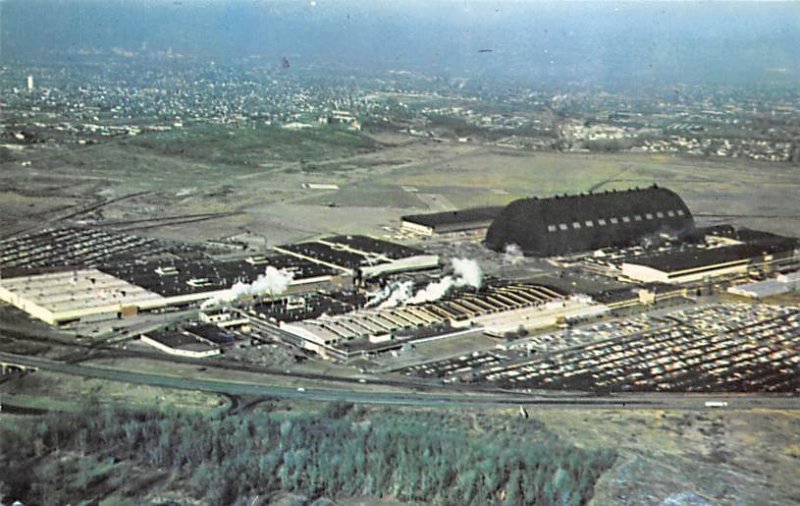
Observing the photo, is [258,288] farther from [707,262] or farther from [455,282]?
[707,262]

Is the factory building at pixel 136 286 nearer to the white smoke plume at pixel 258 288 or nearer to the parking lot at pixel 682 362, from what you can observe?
the white smoke plume at pixel 258 288

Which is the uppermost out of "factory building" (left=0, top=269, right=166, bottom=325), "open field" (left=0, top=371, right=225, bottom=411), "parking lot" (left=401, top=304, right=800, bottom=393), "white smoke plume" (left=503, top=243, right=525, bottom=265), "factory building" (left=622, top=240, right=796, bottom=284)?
"factory building" (left=622, top=240, right=796, bottom=284)

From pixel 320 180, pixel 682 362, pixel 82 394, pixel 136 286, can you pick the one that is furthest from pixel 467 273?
pixel 320 180

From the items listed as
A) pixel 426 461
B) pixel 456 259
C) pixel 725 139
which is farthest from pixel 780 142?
pixel 426 461

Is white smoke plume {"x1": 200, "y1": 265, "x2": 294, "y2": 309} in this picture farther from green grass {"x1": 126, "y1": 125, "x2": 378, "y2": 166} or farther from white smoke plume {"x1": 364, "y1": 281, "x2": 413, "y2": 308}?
green grass {"x1": 126, "y1": 125, "x2": 378, "y2": 166}

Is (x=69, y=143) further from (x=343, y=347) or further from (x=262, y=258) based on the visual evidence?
(x=343, y=347)

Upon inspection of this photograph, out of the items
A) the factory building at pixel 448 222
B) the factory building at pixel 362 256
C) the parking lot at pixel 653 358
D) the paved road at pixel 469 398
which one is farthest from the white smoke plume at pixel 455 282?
the paved road at pixel 469 398

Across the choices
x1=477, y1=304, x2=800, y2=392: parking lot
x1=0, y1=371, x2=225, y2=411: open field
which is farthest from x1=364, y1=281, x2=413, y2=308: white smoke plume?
x1=0, y1=371, x2=225, y2=411: open field
